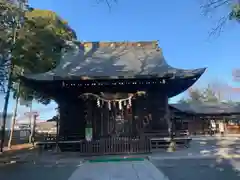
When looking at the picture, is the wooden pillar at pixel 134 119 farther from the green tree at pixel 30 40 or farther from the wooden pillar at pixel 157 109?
the green tree at pixel 30 40

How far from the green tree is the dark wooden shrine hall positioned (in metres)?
2.68

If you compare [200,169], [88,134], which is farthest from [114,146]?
[200,169]

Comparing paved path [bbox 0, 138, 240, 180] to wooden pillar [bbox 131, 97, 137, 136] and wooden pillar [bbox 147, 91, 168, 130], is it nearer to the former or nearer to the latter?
wooden pillar [bbox 131, 97, 137, 136]

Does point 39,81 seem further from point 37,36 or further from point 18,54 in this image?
point 37,36

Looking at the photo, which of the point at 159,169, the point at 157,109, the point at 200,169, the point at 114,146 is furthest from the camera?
the point at 157,109

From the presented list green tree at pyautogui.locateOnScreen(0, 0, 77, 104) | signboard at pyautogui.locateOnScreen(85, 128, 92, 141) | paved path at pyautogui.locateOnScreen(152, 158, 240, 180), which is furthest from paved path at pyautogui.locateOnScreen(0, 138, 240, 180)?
green tree at pyautogui.locateOnScreen(0, 0, 77, 104)

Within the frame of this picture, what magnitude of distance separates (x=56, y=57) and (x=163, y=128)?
35.1 feet

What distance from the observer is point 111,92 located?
1123cm

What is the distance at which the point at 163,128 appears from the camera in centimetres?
1172

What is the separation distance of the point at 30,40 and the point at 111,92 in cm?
744

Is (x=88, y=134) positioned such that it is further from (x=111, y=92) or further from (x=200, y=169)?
(x=200, y=169)

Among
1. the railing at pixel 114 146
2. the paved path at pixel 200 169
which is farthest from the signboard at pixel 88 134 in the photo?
the paved path at pixel 200 169

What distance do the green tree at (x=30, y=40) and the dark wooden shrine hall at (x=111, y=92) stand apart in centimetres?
268

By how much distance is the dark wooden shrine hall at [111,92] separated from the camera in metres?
10.4
